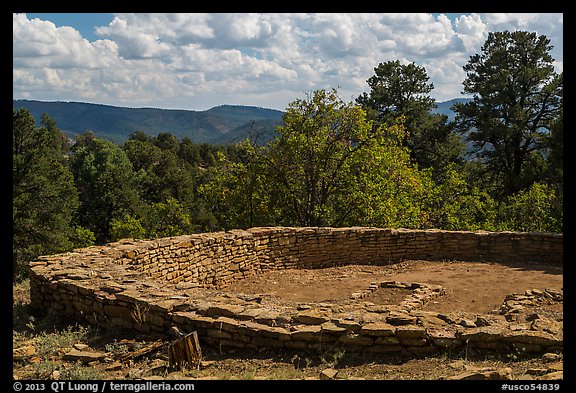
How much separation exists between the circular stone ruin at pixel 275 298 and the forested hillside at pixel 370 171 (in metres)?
4.32

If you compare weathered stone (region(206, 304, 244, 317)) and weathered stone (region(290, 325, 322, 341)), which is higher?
weathered stone (region(206, 304, 244, 317))

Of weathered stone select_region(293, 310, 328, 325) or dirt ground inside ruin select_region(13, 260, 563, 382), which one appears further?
weathered stone select_region(293, 310, 328, 325)

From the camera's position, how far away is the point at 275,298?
7422mm

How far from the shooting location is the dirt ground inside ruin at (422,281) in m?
9.81

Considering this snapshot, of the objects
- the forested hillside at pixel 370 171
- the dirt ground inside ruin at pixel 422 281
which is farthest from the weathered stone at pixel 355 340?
the forested hillside at pixel 370 171

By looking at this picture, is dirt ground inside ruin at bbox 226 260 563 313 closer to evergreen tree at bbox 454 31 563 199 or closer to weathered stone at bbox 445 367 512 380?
weathered stone at bbox 445 367 512 380

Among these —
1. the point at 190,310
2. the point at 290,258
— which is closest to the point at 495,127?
the point at 290,258

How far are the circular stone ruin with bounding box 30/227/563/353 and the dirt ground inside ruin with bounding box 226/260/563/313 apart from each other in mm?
290

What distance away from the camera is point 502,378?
174 inches

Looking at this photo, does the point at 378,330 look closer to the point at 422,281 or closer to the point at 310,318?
the point at 310,318

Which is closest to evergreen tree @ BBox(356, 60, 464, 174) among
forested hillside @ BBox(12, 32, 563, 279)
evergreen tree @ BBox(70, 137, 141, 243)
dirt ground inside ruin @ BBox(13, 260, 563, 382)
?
forested hillside @ BBox(12, 32, 563, 279)

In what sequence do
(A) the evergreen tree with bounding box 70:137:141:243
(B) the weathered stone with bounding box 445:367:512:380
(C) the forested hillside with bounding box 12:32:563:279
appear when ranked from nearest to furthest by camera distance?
(B) the weathered stone with bounding box 445:367:512:380, (C) the forested hillside with bounding box 12:32:563:279, (A) the evergreen tree with bounding box 70:137:141:243

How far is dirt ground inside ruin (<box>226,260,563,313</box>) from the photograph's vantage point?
9812mm
